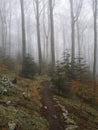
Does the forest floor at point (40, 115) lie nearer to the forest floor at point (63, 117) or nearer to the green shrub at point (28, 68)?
the forest floor at point (63, 117)

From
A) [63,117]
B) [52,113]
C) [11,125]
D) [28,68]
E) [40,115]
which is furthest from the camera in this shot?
[28,68]

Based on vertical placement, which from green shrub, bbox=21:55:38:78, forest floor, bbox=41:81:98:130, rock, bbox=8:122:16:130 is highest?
green shrub, bbox=21:55:38:78

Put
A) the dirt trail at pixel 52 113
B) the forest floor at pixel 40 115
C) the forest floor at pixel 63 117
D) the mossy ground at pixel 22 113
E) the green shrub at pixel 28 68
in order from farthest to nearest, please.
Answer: the green shrub at pixel 28 68 → the forest floor at pixel 63 117 → the dirt trail at pixel 52 113 → the forest floor at pixel 40 115 → the mossy ground at pixel 22 113

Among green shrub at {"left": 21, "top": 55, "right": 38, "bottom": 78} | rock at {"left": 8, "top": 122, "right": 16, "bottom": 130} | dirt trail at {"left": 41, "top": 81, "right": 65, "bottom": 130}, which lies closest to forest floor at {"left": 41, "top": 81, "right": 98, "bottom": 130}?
dirt trail at {"left": 41, "top": 81, "right": 65, "bottom": 130}

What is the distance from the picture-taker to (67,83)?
979 centimetres

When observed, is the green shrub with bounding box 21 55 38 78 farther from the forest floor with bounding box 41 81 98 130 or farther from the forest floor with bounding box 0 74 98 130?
the forest floor with bounding box 41 81 98 130

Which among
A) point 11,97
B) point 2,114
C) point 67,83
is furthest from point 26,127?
point 67,83

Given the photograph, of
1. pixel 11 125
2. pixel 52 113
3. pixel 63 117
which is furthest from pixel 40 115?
pixel 11 125

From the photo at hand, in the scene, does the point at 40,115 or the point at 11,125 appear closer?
the point at 11,125

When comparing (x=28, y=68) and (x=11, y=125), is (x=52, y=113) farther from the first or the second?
(x=28, y=68)

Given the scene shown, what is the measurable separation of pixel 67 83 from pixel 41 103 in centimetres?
256

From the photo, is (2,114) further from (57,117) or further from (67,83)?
(67,83)

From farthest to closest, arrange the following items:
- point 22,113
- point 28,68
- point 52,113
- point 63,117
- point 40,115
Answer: point 28,68
point 52,113
point 63,117
point 40,115
point 22,113


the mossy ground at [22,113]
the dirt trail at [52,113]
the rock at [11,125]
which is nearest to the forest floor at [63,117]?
the dirt trail at [52,113]
